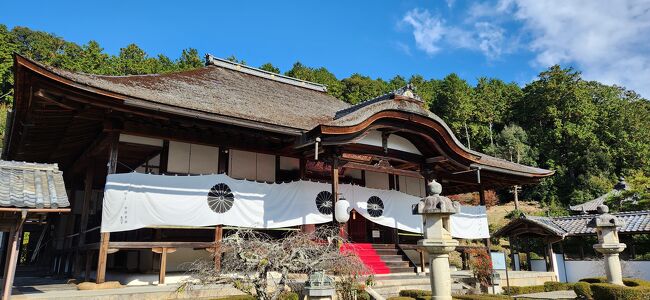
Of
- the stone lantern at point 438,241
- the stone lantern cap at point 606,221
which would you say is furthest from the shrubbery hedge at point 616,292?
the stone lantern at point 438,241

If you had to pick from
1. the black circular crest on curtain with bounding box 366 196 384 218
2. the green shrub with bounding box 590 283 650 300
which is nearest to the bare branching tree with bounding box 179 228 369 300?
the black circular crest on curtain with bounding box 366 196 384 218

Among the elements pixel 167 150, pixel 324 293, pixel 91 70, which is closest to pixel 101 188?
pixel 167 150

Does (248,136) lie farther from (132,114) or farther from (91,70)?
(91,70)

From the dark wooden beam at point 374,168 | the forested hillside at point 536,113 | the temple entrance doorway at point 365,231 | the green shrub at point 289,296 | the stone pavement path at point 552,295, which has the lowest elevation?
the stone pavement path at point 552,295

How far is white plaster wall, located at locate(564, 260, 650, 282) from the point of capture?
61.2 feet

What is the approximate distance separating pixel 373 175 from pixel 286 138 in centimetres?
494

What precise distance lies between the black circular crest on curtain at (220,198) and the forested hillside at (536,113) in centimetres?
Answer: 3909

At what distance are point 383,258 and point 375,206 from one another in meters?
1.70

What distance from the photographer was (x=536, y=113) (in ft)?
176

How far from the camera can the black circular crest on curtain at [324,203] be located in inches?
518

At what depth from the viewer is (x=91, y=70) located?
4578 cm

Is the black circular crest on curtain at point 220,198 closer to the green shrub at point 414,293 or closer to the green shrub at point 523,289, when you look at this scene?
the green shrub at point 414,293

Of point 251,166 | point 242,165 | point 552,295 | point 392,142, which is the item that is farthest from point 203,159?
point 552,295

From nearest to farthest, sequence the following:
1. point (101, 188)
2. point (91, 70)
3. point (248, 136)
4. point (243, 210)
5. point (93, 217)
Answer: point (243, 210), point (248, 136), point (93, 217), point (101, 188), point (91, 70)
